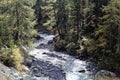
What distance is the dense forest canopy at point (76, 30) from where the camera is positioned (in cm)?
3453

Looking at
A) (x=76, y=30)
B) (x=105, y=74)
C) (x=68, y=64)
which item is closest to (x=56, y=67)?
(x=68, y=64)

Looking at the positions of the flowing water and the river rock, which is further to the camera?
the flowing water

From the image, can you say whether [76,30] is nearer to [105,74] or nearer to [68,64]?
[68,64]

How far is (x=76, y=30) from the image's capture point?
52781mm

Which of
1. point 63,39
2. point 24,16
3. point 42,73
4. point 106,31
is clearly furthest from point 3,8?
point 63,39

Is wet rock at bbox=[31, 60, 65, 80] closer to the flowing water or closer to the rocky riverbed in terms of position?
the rocky riverbed

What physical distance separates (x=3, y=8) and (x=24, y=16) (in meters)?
3.09

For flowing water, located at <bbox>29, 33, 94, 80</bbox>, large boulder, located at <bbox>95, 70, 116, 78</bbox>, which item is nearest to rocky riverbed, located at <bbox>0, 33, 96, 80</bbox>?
flowing water, located at <bbox>29, 33, 94, 80</bbox>

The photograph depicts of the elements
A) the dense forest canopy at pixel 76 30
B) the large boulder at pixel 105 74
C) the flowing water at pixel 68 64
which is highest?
the dense forest canopy at pixel 76 30

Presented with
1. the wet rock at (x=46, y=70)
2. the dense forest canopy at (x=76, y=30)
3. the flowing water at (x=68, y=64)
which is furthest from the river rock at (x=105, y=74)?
the wet rock at (x=46, y=70)

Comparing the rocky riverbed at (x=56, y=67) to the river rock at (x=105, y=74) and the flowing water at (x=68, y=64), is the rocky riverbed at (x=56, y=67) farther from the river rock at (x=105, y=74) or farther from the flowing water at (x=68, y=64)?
the river rock at (x=105, y=74)

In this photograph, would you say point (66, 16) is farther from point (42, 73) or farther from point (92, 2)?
point (42, 73)

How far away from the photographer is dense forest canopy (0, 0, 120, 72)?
34.5 meters

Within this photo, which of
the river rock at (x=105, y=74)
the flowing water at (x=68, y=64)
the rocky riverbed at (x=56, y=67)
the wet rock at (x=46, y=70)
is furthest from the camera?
the flowing water at (x=68, y=64)
